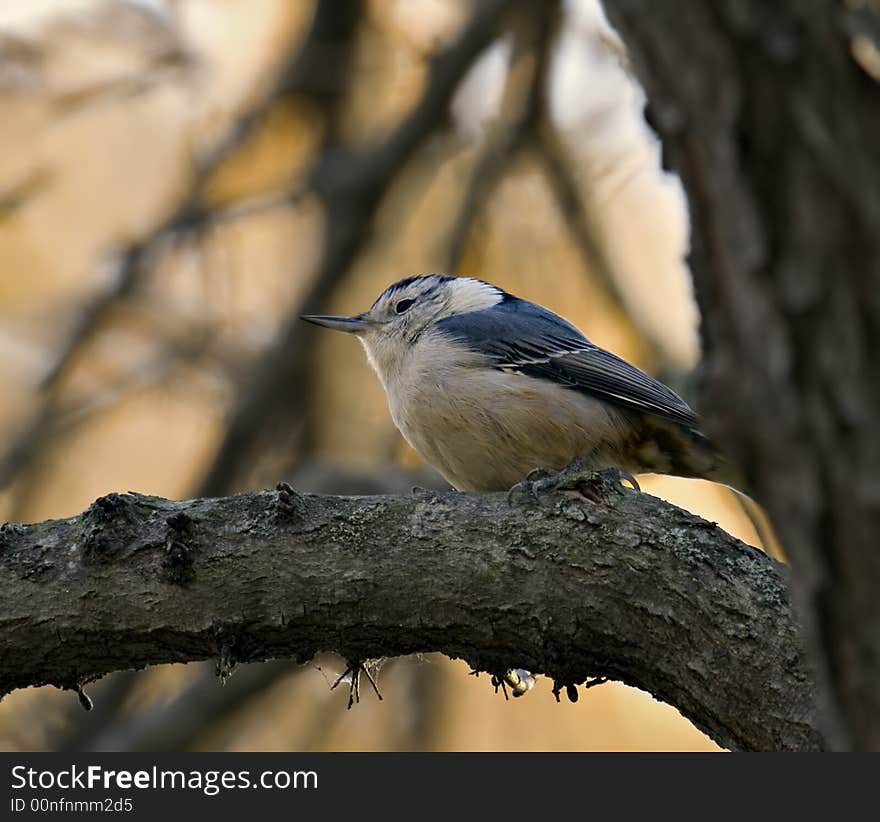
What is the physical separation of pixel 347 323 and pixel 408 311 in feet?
0.77

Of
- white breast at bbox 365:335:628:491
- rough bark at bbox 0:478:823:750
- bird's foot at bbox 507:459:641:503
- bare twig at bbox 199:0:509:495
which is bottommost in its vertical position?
rough bark at bbox 0:478:823:750

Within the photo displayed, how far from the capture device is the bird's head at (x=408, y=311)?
4449 mm

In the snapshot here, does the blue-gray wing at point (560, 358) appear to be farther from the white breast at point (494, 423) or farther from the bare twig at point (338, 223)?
the bare twig at point (338, 223)

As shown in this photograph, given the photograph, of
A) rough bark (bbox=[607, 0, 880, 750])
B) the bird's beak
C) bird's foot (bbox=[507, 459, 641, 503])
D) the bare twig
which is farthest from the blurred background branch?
rough bark (bbox=[607, 0, 880, 750])

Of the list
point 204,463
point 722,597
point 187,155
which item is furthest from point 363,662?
point 187,155

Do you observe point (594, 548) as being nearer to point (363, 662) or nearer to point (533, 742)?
point (363, 662)

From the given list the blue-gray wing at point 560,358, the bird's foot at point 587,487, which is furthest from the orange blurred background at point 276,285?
the bird's foot at point 587,487

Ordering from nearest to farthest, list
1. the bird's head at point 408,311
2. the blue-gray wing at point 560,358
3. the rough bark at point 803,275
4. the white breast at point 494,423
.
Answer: the rough bark at point 803,275 < the white breast at point 494,423 < the blue-gray wing at point 560,358 < the bird's head at point 408,311

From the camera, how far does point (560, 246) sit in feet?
19.9

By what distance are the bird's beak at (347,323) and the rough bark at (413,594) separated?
82.9 inches

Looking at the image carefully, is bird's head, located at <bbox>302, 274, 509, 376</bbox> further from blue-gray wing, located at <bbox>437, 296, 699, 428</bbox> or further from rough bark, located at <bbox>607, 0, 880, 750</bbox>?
rough bark, located at <bbox>607, 0, 880, 750</bbox>

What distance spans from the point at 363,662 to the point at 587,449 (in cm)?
141

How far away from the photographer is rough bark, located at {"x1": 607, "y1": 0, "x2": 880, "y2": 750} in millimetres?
1257

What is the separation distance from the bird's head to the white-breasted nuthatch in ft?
0.36
